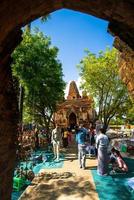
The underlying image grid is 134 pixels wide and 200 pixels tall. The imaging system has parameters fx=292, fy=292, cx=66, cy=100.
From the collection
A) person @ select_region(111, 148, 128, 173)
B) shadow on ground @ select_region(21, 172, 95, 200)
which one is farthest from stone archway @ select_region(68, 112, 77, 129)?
shadow on ground @ select_region(21, 172, 95, 200)

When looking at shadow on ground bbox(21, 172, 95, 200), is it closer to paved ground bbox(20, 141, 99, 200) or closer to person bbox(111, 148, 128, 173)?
paved ground bbox(20, 141, 99, 200)

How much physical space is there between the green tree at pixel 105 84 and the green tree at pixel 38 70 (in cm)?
833

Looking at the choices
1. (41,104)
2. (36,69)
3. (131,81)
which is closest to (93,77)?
(41,104)

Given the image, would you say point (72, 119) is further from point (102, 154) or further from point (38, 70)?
point (102, 154)

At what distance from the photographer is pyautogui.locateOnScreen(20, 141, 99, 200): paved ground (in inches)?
383

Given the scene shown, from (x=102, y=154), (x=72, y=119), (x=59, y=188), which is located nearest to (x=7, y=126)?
(x=59, y=188)

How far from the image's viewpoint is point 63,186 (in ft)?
36.0

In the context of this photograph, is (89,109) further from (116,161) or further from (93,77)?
(116,161)

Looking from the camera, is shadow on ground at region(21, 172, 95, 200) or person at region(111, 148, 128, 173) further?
person at region(111, 148, 128, 173)

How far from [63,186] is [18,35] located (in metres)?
6.27

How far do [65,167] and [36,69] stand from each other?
956 centimetres

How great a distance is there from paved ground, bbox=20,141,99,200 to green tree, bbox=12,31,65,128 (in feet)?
30.5

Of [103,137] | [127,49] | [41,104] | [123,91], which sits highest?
[123,91]

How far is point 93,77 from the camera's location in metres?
34.5
